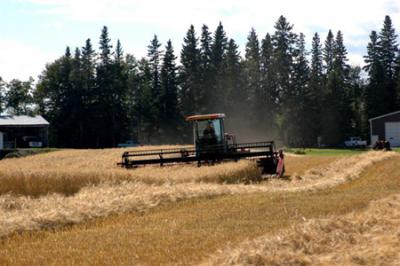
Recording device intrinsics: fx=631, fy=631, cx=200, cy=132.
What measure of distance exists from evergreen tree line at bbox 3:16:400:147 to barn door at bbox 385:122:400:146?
555 inches

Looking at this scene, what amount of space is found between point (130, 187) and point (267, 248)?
10352 millimetres

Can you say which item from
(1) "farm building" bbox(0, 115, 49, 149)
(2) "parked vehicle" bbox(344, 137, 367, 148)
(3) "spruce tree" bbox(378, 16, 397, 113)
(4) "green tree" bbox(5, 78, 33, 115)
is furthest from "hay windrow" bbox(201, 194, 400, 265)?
(4) "green tree" bbox(5, 78, 33, 115)

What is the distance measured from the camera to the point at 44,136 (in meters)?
76.2

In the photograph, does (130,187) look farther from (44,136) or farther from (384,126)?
(44,136)

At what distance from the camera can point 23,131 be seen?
251 feet

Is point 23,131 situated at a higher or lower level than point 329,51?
lower

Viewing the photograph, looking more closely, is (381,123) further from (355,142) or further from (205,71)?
(205,71)

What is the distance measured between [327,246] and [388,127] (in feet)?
207

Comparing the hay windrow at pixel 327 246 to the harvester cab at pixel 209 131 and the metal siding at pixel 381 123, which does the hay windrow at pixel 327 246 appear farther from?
the metal siding at pixel 381 123

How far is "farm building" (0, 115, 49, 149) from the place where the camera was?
2886 inches

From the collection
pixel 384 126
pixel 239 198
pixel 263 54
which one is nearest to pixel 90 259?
pixel 239 198

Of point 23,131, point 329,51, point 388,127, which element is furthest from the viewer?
point 329,51

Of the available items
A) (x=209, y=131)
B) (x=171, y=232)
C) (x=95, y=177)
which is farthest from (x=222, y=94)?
(x=171, y=232)

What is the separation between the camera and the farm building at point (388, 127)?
225 feet
